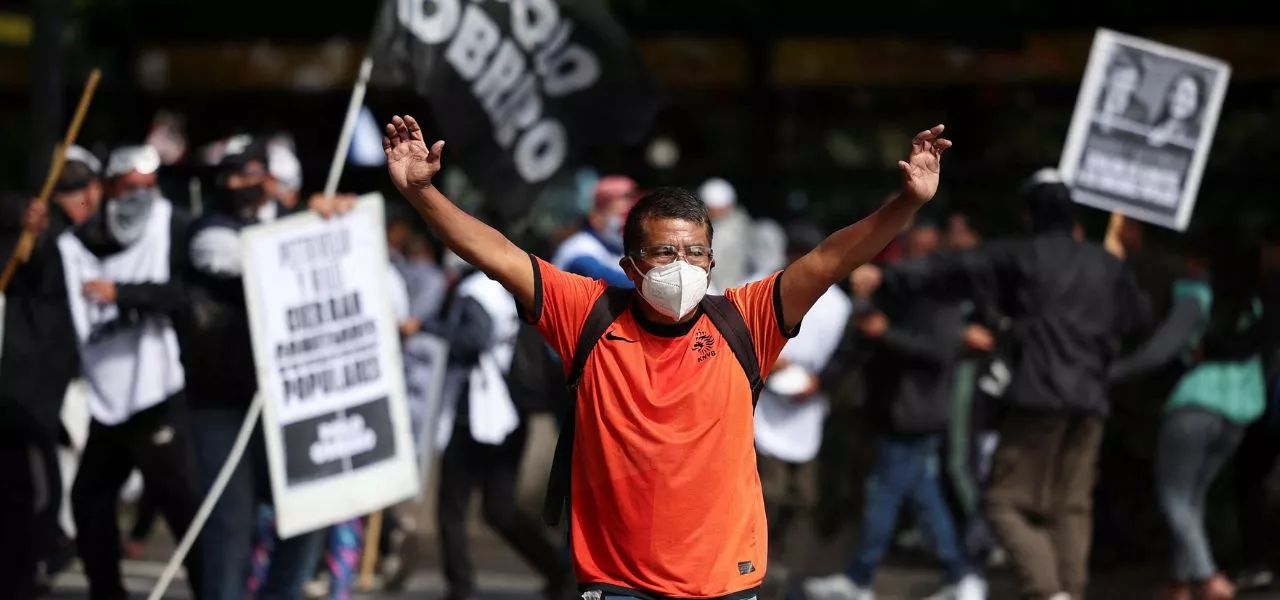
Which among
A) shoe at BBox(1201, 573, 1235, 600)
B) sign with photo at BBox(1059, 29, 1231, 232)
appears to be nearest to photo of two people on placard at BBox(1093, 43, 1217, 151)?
sign with photo at BBox(1059, 29, 1231, 232)

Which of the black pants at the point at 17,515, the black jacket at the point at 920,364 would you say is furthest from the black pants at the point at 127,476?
the black jacket at the point at 920,364

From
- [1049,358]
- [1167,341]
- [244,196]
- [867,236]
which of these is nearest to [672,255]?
[867,236]

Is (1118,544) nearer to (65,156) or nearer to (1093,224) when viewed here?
(1093,224)

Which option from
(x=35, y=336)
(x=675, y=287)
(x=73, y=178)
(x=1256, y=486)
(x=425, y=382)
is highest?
(x=73, y=178)

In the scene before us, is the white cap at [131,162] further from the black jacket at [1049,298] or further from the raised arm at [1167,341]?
the raised arm at [1167,341]

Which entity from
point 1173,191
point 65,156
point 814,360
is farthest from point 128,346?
point 1173,191

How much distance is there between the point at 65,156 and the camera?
27.5 feet

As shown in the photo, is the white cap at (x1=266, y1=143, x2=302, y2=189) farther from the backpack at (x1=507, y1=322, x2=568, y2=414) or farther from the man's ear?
the man's ear

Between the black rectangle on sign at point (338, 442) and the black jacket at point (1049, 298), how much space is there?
2109 millimetres

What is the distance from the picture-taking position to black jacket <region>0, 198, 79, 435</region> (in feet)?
26.0

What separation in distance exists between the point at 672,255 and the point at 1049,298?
3904mm

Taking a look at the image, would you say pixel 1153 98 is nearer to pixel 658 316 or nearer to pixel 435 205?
pixel 658 316

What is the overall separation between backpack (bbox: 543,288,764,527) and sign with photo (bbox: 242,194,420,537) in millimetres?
2917

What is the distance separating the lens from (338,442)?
840 cm
